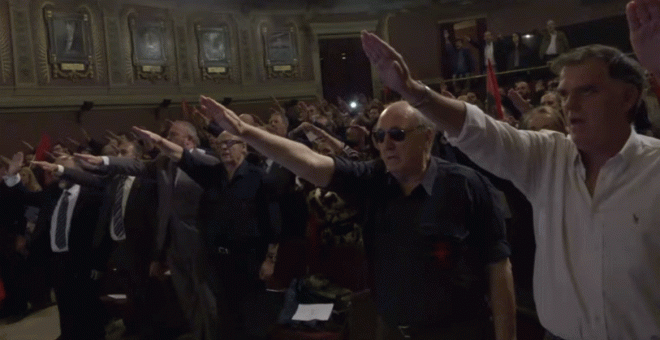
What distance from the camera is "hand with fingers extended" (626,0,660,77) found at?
1560 millimetres

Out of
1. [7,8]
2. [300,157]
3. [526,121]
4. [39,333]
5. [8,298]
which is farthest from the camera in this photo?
[7,8]

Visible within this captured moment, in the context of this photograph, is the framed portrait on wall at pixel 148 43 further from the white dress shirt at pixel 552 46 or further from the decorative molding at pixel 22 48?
the white dress shirt at pixel 552 46

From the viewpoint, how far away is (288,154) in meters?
2.10

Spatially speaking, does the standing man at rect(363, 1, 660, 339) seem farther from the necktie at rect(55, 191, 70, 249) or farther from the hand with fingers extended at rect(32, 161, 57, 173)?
the necktie at rect(55, 191, 70, 249)

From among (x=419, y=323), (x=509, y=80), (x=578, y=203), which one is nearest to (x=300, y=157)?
(x=419, y=323)

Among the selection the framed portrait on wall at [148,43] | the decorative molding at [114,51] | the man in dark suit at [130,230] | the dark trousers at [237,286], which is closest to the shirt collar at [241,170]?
the dark trousers at [237,286]

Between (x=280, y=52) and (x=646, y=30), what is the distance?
14709mm

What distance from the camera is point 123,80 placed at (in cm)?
1342

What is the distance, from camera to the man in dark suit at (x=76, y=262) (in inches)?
207

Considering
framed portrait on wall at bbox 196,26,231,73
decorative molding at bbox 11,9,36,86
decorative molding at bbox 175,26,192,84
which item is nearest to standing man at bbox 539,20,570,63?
framed portrait on wall at bbox 196,26,231,73

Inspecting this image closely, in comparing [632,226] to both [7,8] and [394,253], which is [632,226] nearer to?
[394,253]

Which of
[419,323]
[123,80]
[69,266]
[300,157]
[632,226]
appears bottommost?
[69,266]

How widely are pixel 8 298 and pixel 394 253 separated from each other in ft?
19.0

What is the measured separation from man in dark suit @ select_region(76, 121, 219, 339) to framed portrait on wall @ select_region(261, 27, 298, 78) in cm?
1120
